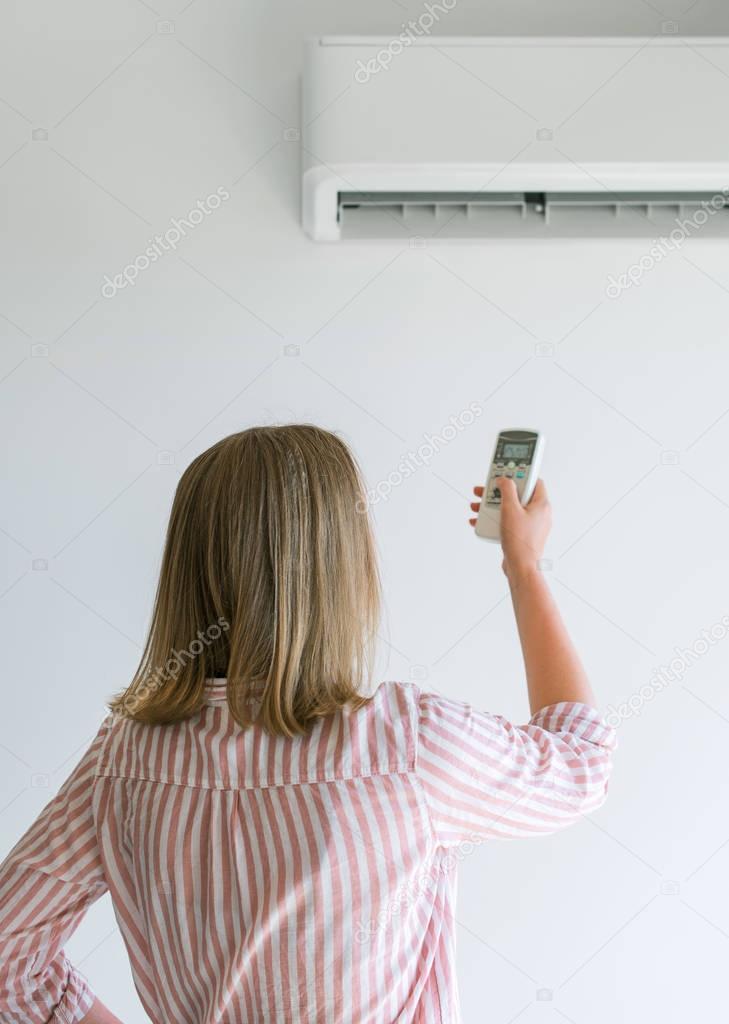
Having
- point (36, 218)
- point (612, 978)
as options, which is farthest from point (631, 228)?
point (612, 978)

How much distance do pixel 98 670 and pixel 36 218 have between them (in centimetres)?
62

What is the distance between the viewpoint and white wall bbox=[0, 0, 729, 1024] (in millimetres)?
1357

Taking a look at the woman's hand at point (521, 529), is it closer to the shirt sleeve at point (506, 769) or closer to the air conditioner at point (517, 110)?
the shirt sleeve at point (506, 769)

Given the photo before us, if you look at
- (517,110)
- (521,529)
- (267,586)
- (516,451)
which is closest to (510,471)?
(516,451)

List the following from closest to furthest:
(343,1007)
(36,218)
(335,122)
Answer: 1. (343,1007)
2. (335,122)
3. (36,218)

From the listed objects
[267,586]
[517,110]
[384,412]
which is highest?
[517,110]

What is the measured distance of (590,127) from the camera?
118 centimetres

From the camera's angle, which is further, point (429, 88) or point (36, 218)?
point (36, 218)

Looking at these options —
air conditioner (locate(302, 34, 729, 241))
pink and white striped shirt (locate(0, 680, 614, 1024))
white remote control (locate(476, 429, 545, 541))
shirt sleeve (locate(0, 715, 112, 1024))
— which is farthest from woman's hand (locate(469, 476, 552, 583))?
air conditioner (locate(302, 34, 729, 241))

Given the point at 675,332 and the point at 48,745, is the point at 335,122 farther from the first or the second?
the point at 48,745

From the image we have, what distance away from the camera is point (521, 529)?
837 mm

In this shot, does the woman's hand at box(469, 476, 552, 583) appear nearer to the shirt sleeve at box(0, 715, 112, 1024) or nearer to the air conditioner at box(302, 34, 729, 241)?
the shirt sleeve at box(0, 715, 112, 1024)

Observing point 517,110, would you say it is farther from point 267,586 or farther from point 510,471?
point 267,586

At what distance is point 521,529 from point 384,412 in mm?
566
